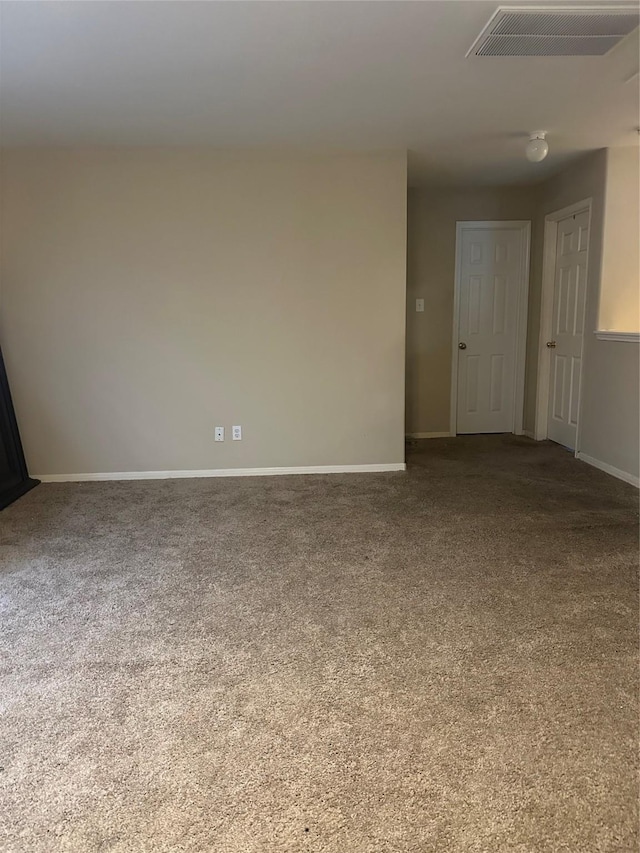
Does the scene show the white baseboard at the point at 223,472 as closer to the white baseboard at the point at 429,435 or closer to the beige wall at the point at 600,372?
the white baseboard at the point at 429,435

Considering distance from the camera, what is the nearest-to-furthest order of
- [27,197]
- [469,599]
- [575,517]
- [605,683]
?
[605,683] → [469,599] → [575,517] → [27,197]

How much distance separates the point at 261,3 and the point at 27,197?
2.60 meters

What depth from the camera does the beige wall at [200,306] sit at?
390 cm

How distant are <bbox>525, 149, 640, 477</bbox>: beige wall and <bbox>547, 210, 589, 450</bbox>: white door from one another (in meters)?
0.18

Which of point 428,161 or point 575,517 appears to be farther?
point 428,161

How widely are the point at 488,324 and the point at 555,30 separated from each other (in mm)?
3247

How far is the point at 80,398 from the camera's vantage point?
4109 mm

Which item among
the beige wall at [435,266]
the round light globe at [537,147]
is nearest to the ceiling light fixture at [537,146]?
the round light globe at [537,147]

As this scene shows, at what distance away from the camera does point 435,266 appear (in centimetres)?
517

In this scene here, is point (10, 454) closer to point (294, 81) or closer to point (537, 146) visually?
point (294, 81)

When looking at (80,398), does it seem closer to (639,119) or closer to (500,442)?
(500,442)

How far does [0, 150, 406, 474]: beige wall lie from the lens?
3898mm

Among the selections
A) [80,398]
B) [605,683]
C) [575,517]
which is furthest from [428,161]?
[605,683]

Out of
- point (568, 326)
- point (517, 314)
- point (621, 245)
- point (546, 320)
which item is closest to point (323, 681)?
point (621, 245)
